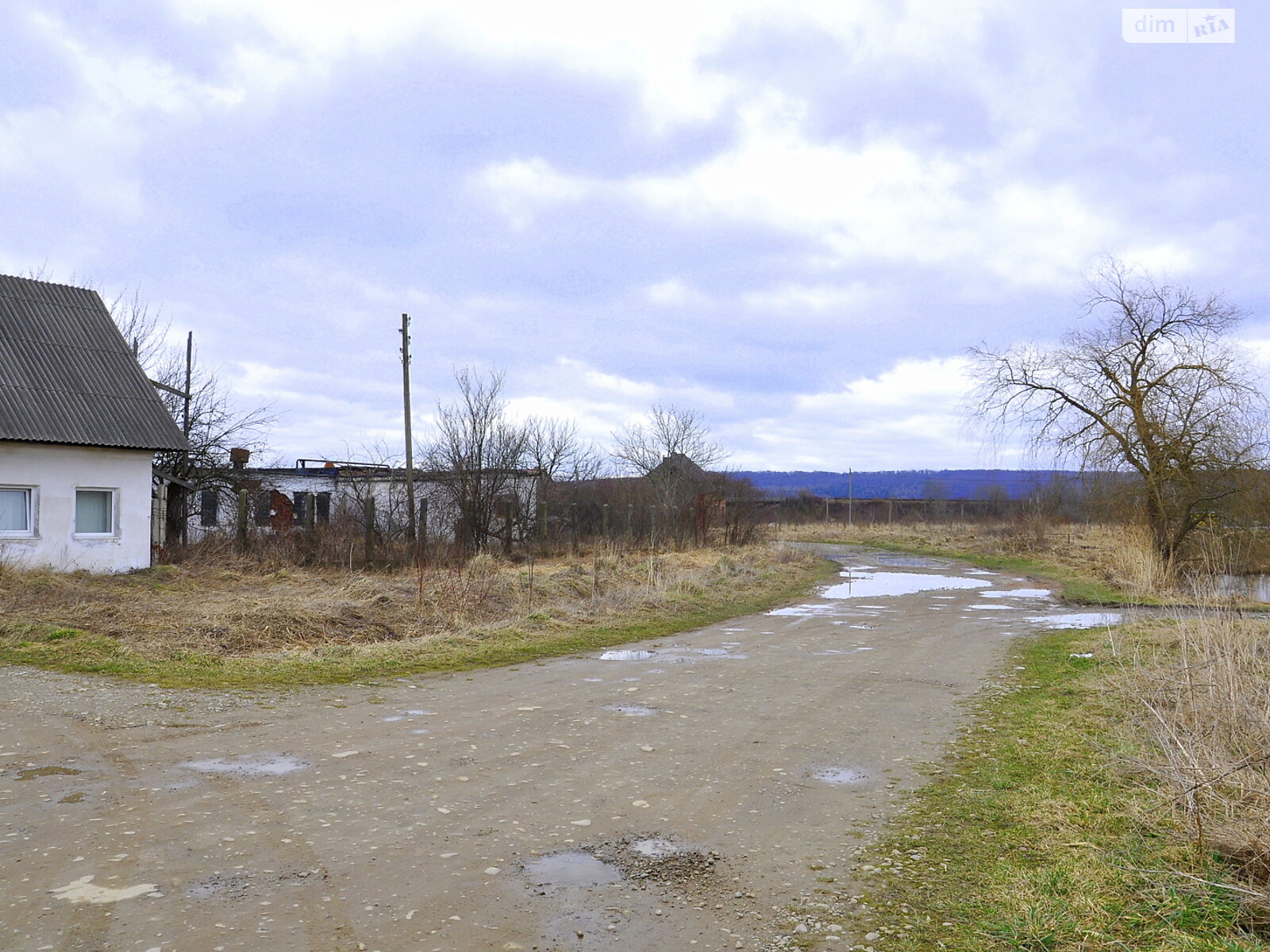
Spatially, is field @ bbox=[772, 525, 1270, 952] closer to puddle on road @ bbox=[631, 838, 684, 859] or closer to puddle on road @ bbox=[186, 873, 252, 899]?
puddle on road @ bbox=[631, 838, 684, 859]

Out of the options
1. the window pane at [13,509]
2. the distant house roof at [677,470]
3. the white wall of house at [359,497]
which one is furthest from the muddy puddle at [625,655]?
the distant house roof at [677,470]

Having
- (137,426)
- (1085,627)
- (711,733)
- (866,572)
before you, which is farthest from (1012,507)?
(711,733)

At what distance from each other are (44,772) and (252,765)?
134cm

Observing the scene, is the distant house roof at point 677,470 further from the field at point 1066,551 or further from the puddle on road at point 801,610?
the puddle on road at point 801,610

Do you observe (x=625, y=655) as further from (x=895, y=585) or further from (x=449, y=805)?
(x=895, y=585)

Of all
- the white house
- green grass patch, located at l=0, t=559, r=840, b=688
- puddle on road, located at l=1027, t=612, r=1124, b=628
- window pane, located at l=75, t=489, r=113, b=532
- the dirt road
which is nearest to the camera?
the dirt road

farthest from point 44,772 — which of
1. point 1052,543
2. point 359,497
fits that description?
point 1052,543

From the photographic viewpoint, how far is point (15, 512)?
18.0m

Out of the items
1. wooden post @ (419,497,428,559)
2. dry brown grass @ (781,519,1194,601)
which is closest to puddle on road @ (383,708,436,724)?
wooden post @ (419,497,428,559)

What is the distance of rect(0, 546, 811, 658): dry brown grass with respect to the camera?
41.1ft

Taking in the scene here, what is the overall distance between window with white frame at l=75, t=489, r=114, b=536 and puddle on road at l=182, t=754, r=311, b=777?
14.4 metres

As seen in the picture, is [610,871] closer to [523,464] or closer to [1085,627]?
[1085,627]

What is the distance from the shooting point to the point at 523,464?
35281mm

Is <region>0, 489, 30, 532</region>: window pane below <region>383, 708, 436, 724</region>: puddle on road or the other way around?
the other way around
